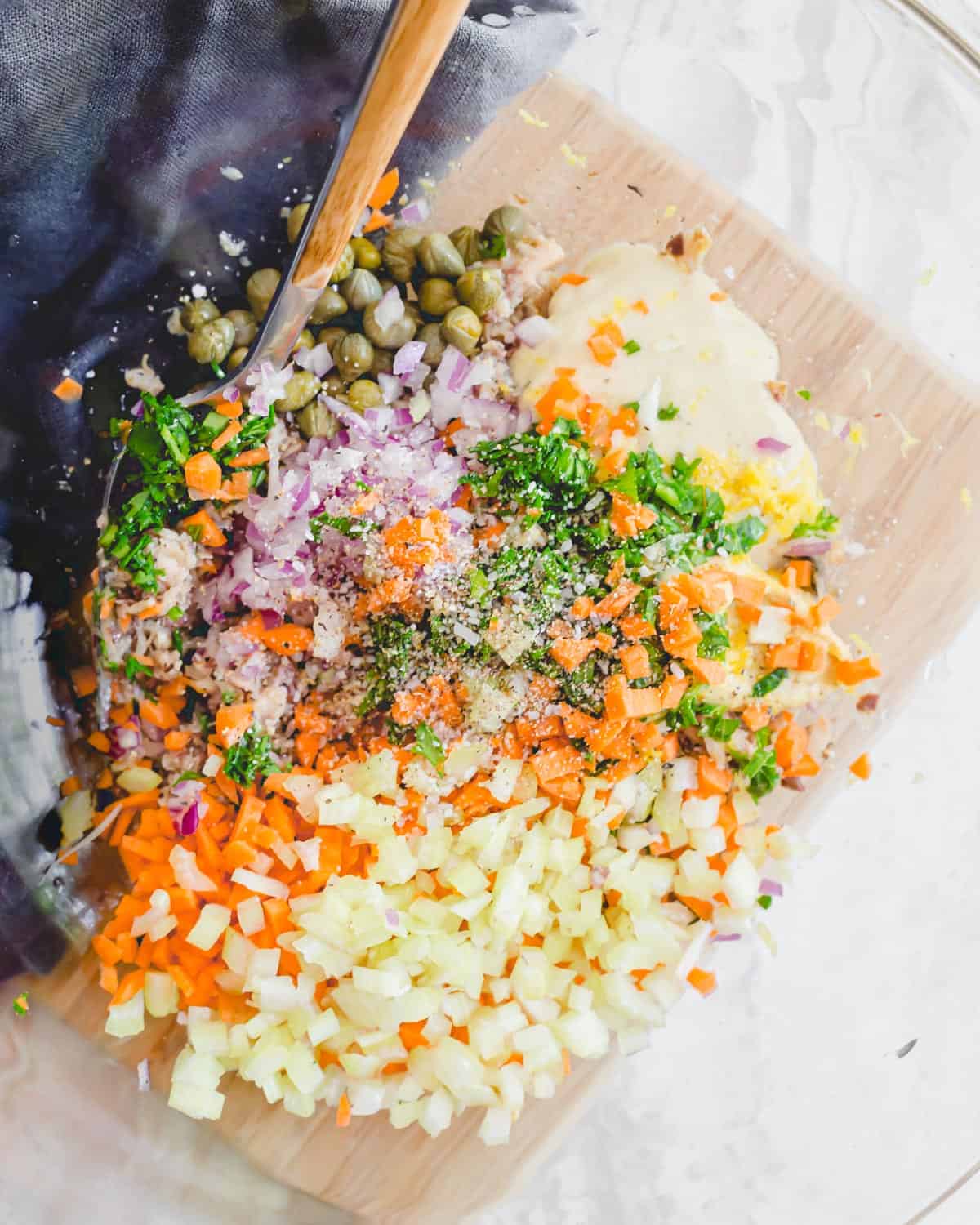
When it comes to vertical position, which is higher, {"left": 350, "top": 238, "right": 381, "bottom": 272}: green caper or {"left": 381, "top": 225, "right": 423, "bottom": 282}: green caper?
{"left": 381, "top": 225, "right": 423, "bottom": 282}: green caper

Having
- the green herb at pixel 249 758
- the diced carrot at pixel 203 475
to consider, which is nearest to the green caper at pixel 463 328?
the diced carrot at pixel 203 475

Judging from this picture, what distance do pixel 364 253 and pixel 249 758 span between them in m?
0.88

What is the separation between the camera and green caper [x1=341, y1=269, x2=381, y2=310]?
1.62 metres

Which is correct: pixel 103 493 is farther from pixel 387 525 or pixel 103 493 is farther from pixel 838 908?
pixel 838 908

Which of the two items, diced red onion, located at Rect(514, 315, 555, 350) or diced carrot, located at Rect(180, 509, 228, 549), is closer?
diced carrot, located at Rect(180, 509, 228, 549)

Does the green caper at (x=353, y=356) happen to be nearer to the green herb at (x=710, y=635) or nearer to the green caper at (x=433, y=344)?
the green caper at (x=433, y=344)

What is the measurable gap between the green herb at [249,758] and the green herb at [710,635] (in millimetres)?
689

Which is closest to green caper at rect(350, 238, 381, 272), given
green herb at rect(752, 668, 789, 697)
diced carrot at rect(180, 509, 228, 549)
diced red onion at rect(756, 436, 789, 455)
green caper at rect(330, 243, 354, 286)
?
green caper at rect(330, 243, 354, 286)

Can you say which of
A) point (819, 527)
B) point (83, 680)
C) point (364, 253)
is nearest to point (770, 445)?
point (819, 527)

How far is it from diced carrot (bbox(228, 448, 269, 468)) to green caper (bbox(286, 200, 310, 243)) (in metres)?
0.40

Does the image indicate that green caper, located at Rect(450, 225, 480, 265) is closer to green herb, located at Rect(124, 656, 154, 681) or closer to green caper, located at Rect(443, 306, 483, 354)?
green caper, located at Rect(443, 306, 483, 354)

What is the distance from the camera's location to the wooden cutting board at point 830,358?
175 cm

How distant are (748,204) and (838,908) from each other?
133 centimetres

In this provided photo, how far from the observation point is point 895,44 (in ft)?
5.57
